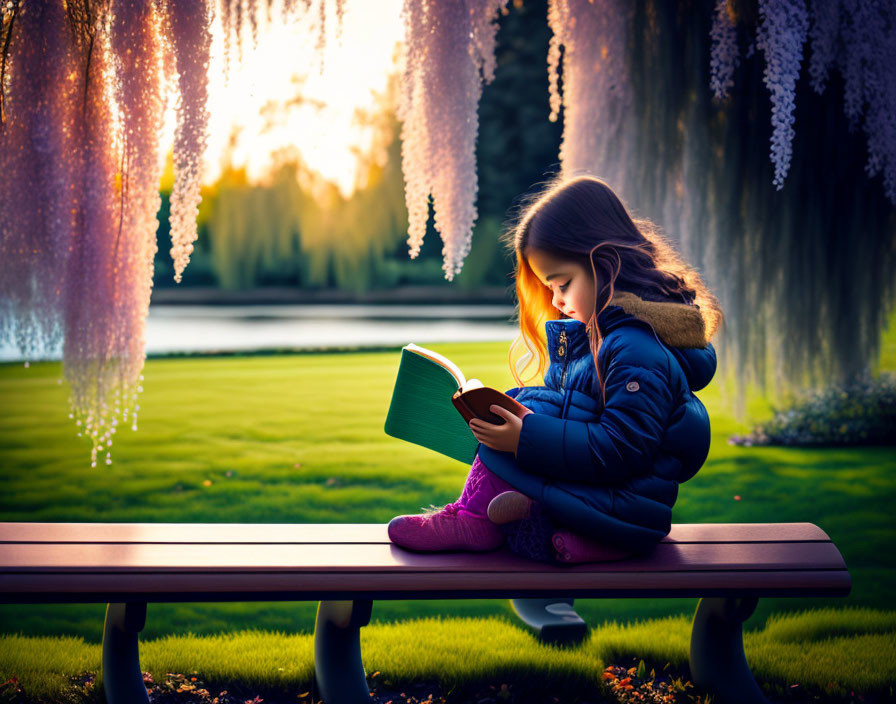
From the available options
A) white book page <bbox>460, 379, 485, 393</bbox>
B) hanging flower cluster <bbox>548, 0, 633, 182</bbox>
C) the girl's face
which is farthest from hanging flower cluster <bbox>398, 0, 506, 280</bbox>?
white book page <bbox>460, 379, 485, 393</bbox>

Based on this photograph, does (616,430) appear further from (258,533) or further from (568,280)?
(258,533)

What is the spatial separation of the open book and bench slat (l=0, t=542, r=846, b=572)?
13.3 inches

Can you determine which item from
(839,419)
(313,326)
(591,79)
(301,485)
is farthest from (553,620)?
(313,326)

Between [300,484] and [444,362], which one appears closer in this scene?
[444,362]

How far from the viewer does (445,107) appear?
117 inches

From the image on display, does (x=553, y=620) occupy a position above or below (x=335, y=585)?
below

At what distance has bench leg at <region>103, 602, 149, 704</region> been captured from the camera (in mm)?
2363

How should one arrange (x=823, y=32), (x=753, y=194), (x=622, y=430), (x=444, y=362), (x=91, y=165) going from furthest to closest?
(x=753, y=194) < (x=823, y=32) < (x=91, y=165) < (x=444, y=362) < (x=622, y=430)

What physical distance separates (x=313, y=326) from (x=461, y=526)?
15729 mm

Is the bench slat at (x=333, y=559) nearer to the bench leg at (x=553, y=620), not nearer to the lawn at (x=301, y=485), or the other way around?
the bench leg at (x=553, y=620)

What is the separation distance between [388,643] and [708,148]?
3.03m

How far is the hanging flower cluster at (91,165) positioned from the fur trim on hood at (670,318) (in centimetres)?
156

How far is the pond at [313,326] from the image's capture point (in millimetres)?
14297

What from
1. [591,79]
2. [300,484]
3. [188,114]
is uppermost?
[591,79]
